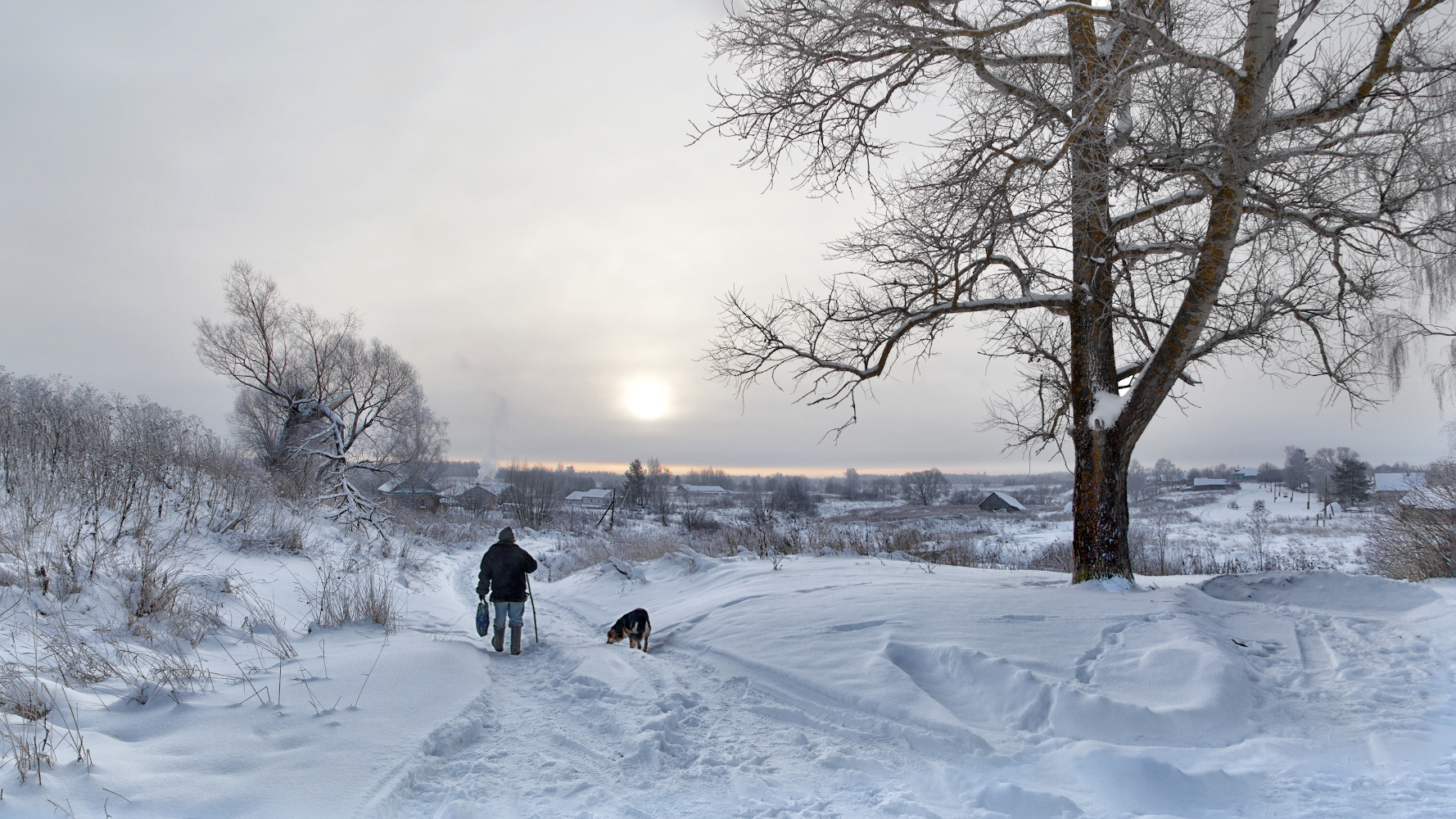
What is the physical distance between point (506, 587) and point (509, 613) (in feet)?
1.07

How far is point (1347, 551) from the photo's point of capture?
23594 mm

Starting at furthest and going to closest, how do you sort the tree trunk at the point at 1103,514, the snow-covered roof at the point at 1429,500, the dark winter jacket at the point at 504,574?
1. the snow-covered roof at the point at 1429,500
2. the dark winter jacket at the point at 504,574
3. the tree trunk at the point at 1103,514

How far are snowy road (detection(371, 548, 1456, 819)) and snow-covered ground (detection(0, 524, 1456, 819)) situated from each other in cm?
2

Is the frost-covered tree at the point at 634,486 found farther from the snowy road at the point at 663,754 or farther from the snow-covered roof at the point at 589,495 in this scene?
the snowy road at the point at 663,754

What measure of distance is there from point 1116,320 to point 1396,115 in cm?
331

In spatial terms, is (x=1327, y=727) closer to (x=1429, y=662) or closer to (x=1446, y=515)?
(x=1429, y=662)

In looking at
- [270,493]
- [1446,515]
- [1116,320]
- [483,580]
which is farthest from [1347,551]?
[270,493]

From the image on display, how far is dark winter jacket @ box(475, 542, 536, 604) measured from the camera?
7617 millimetres

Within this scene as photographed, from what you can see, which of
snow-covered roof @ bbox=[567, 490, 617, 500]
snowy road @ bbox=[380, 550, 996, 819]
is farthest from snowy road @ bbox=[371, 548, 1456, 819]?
snow-covered roof @ bbox=[567, 490, 617, 500]

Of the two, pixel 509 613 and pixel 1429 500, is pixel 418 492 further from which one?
pixel 1429 500

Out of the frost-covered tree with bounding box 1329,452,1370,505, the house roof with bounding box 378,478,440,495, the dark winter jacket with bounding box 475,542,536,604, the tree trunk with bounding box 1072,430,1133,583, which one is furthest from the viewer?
the frost-covered tree with bounding box 1329,452,1370,505

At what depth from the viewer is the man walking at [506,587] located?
7543mm

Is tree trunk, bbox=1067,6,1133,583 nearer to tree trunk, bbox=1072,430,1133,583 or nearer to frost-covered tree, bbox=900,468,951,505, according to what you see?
tree trunk, bbox=1072,430,1133,583

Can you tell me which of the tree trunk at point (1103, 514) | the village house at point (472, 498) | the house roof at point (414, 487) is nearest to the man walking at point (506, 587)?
the tree trunk at point (1103, 514)
